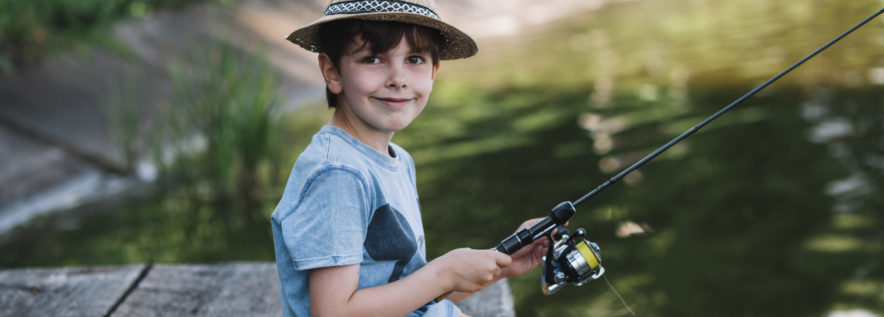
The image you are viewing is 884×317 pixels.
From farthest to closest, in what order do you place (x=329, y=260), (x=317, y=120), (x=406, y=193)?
(x=317, y=120) → (x=406, y=193) → (x=329, y=260)

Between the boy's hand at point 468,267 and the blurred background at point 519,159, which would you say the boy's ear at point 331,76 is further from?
the blurred background at point 519,159

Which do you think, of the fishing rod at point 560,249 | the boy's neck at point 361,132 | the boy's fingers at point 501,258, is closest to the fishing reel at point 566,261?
the fishing rod at point 560,249

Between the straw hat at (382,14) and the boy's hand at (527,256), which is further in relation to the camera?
the boy's hand at (527,256)

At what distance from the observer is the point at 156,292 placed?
7.42ft

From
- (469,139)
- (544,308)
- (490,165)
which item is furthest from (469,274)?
(469,139)

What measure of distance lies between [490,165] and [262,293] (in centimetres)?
263

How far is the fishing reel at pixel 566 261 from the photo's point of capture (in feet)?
5.36

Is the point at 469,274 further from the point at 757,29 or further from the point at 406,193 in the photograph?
the point at 757,29

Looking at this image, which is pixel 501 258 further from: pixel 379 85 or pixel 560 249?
pixel 379 85

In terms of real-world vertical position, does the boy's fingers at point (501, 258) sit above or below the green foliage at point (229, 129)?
above

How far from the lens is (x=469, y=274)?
58.4 inches

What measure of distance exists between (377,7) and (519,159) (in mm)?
3407

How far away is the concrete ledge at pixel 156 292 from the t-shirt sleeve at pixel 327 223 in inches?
32.2

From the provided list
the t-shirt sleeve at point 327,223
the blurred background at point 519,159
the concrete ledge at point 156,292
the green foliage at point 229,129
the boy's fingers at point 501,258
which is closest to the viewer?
the t-shirt sleeve at point 327,223
